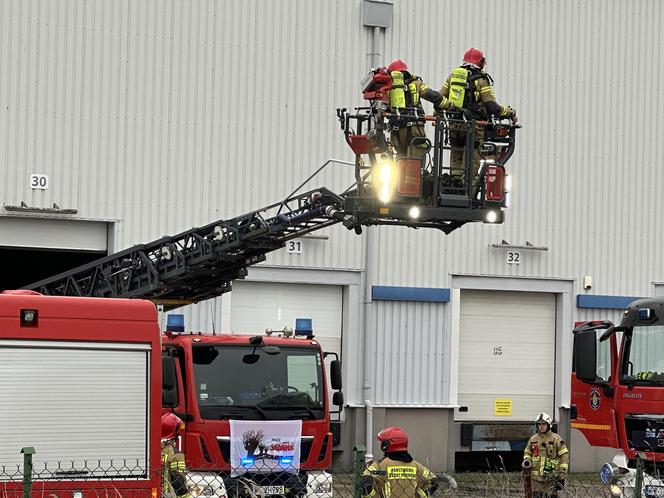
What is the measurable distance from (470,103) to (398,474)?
162 inches

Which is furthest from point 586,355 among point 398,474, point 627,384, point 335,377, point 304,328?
point 398,474

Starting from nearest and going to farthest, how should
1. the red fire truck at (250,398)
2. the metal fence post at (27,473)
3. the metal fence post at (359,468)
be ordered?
1. the metal fence post at (27,473)
2. the metal fence post at (359,468)
3. the red fire truck at (250,398)

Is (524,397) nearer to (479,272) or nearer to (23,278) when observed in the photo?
(479,272)

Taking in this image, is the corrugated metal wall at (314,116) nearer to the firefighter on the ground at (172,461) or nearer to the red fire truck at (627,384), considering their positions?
the red fire truck at (627,384)

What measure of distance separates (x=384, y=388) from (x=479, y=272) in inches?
110

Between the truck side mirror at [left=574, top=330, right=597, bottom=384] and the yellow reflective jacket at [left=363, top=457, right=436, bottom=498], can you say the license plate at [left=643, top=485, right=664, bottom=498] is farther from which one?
the yellow reflective jacket at [left=363, top=457, right=436, bottom=498]

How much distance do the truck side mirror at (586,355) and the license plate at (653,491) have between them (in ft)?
4.96

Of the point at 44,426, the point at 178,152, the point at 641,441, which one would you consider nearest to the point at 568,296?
the point at 178,152

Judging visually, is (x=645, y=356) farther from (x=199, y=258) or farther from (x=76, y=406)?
(x=76, y=406)

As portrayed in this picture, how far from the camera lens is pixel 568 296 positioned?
24156mm

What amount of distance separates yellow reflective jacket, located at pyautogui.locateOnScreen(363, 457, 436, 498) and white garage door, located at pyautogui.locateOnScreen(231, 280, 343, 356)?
445 inches

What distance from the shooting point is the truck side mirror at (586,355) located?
575 inches

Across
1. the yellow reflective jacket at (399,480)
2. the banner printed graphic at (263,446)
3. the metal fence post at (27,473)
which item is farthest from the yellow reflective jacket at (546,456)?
the metal fence post at (27,473)

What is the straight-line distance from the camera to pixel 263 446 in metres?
14.8
